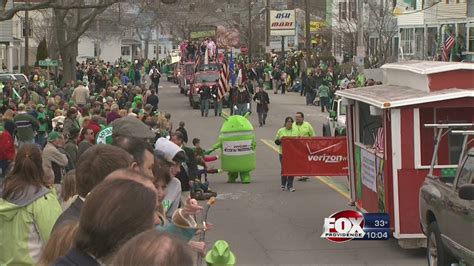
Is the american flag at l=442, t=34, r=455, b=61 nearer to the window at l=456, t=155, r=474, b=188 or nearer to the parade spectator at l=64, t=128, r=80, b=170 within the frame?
the parade spectator at l=64, t=128, r=80, b=170

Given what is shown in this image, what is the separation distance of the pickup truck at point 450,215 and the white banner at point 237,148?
1058cm

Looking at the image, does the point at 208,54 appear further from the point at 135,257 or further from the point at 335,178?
the point at 135,257

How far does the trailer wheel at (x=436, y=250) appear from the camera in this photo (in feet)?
35.8

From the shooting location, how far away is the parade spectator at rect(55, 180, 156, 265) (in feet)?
13.1

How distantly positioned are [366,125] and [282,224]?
7.88 feet

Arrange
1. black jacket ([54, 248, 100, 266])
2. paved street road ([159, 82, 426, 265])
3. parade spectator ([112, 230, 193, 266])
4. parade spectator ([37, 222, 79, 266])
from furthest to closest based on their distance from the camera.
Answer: paved street road ([159, 82, 426, 265]), parade spectator ([37, 222, 79, 266]), black jacket ([54, 248, 100, 266]), parade spectator ([112, 230, 193, 266])

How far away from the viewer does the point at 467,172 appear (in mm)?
10555

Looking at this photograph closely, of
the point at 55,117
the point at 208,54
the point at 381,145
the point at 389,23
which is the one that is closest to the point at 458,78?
the point at 381,145

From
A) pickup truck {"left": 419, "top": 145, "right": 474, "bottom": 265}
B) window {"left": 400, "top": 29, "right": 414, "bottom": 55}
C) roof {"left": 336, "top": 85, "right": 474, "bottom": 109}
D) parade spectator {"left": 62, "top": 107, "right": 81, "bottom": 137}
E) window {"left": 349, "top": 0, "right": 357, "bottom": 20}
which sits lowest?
pickup truck {"left": 419, "top": 145, "right": 474, "bottom": 265}

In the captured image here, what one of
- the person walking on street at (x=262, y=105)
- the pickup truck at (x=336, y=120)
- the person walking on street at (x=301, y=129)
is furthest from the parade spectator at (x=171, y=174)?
the person walking on street at (x=262, y=105)

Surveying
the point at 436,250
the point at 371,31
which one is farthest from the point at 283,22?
the point at 436,250

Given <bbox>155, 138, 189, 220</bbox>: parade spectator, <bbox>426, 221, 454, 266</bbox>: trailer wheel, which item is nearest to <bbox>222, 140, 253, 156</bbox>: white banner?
<bbox>426, 221, 454, 266</bbox>: trailer wheel

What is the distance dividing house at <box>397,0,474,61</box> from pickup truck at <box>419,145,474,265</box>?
120ft

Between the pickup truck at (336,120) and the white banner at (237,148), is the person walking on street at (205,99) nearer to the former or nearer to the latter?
the pickup truck at (336,120)
